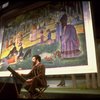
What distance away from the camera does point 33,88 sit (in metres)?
2.53

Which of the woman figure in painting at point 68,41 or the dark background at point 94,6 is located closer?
the dark background at point 94,6

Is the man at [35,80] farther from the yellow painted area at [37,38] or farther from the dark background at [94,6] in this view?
the dark background at [94,6]

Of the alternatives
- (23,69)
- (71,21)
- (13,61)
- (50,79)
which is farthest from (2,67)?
(71,21)

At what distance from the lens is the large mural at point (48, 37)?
3.03 m

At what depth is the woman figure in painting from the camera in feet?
9.88

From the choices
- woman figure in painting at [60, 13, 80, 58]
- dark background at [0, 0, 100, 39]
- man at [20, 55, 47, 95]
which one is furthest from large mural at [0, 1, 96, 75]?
man at [20, 55, 47, 95]

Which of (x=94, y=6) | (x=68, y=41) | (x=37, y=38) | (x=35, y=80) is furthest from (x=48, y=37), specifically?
(x=35, y=80)

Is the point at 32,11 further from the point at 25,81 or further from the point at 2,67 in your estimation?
the point at 25,81

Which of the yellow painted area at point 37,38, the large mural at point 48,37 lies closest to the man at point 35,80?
the large mural at point 48,37

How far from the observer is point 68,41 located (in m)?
3.12

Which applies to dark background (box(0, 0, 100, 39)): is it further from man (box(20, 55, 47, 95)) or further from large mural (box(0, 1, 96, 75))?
man (box(20, 55, 47, 95))

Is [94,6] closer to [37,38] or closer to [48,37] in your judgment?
[48,37]

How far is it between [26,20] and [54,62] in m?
1.20

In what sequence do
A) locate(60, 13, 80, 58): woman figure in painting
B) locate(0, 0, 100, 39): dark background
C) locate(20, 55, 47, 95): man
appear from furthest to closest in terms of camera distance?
locate(60, 13, 80, 58): woman figure in painting < locate(0, 0, 100, 39): dark background < locate(20, 55, 47, 95): man
